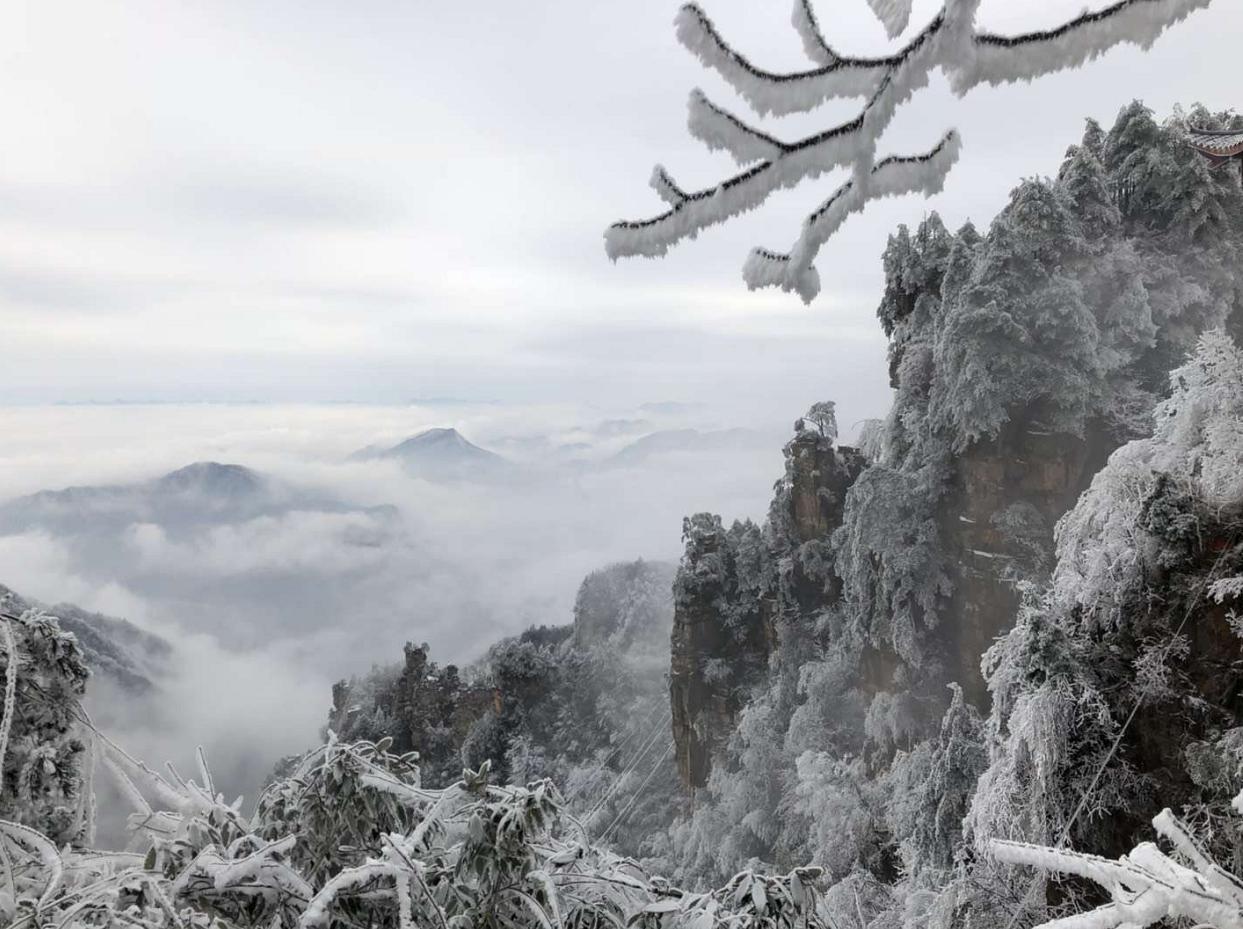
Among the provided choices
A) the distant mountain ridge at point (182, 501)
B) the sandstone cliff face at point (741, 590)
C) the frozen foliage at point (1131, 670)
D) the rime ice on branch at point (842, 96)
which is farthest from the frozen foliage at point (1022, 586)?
the distant mountain ridge at point (182, 501)

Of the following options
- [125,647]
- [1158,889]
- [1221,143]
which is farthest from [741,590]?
[125,647]

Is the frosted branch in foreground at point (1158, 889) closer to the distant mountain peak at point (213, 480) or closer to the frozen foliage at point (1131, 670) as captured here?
the frozen foliage at point (1131, 670)

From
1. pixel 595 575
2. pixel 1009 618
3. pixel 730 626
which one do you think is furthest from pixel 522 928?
pixel 595 575

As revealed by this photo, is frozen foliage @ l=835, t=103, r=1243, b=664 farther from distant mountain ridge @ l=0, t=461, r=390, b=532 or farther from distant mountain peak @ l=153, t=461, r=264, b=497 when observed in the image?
distant mountain peak @ l=153, t=461, r=264, b=497

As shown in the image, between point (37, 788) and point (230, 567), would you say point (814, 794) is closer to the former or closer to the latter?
point (37, 788)

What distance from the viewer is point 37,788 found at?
7.18 feet

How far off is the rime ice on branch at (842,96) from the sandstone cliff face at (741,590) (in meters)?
14.9

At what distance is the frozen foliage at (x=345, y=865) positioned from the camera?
67.6 inches

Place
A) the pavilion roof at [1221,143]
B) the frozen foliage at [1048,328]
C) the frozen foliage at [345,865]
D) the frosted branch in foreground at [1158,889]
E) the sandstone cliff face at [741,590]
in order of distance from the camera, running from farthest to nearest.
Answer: the sandstone cliff face at [741,590], the frozen foliage at [1048,328], the pavilion roof at [1221,143], the frozen foliage at [345,865], the frosted branch in foreground at [1158,889]

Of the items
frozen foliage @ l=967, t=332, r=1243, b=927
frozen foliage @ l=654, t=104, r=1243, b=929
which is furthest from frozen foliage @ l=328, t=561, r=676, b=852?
frozen foliage @ l=967, t=332, r=1243, b=927

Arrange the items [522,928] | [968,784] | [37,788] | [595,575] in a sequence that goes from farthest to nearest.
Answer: [595,575] → [968,784] → [37,788] → [522,928]

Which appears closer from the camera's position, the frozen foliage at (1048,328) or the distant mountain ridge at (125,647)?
the frozen foliage at (1048,328)

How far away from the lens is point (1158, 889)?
1.26m

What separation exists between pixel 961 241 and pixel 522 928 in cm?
1271
